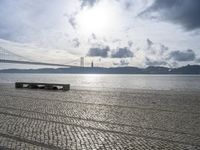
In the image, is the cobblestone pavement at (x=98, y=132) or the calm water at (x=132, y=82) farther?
the calm water at (x=132, y=82)

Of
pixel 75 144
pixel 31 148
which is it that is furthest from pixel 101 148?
pixel 31 148

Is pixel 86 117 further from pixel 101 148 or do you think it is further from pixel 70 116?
pixel 101 148

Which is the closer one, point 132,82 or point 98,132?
point 98,132

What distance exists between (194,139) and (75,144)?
3.34 meters

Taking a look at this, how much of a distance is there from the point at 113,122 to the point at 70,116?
2.03m

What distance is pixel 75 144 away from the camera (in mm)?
6465

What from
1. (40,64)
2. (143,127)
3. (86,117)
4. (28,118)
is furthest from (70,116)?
Answer: (40,64)

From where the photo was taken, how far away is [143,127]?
8.80 m

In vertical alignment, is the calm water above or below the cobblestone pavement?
below

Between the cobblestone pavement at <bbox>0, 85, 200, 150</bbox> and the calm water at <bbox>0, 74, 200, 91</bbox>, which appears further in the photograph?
the calm water at <bbox>0, 74, 200, 91</bbox>

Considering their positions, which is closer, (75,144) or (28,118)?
(75,144)

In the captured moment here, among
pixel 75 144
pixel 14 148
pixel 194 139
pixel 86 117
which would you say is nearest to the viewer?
pixel 14 148

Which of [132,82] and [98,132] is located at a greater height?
[98,132]

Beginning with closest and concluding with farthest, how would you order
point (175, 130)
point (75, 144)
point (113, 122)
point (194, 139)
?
1. point (75, 144)
2. point (194, 139)
3. point (175, 130)
4. point (113, 122)
